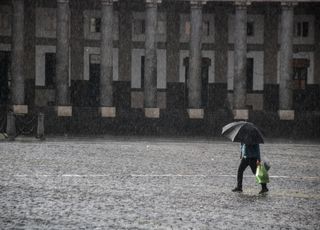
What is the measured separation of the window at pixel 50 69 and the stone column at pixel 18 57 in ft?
15.6

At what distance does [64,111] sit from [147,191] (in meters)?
25.5

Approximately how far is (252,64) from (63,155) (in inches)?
1000

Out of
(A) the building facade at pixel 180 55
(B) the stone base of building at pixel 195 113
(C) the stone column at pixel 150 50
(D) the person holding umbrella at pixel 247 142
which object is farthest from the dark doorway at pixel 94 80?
(D) the person holding umbrella at pixel 247 142

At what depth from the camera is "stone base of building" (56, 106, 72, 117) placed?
1574 inches

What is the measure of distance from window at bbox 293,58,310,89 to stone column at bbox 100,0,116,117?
1258 centimetres

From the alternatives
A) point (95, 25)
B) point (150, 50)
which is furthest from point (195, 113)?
point (95, 25)

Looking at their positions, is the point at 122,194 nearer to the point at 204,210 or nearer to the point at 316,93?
the point at 204,210

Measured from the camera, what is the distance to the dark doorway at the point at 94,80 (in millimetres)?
46188

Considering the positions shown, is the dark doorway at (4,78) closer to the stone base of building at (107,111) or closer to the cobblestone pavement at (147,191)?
the stone base of building at (107,111)

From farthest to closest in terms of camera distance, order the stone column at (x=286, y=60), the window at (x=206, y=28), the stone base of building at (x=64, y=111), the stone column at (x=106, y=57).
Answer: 1. the window at (x=206, y=28)
2. the stone column at (x=286, y=60)
3. the stone column at (x=106, y=57)
4. the stone base of building at (x=64, y=111)

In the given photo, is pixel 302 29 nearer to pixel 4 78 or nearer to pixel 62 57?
pixel 62 57

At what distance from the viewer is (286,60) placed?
1634 inches

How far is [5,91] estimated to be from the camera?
45.6 metres

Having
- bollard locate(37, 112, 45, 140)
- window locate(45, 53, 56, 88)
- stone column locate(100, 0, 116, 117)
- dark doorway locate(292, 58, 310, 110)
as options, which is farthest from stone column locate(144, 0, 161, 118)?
dark doorway locate(292, 58, 310, 110)
